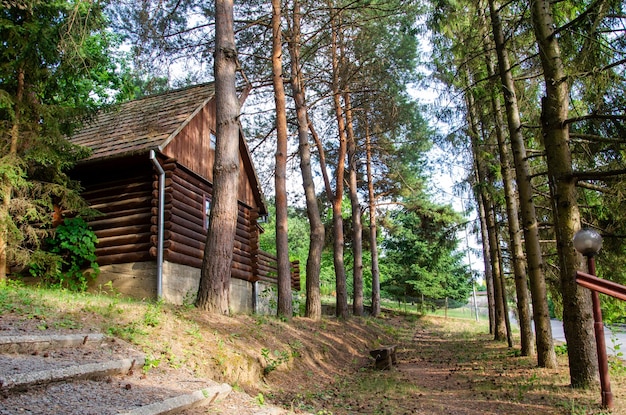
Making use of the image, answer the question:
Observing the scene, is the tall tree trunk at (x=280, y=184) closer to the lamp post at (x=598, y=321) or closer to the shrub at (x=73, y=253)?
the shrub at (x=73, y=253)

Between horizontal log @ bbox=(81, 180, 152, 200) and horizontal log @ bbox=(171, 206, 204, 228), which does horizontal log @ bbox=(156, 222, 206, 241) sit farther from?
horizontal log @ bbox=(81, 180, 152, 200)

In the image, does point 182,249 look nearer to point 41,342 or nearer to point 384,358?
point 384,358

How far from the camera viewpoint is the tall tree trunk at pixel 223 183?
27.8 ft

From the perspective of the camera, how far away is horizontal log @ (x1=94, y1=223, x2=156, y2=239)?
11.9 meters

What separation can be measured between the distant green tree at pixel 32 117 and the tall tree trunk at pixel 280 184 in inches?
192

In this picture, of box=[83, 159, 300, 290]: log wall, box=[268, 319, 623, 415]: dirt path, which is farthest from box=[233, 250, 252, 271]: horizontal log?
box=[268, 319, 623, 415]: dirt path

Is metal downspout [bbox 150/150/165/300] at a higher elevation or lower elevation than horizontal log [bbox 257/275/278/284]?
higher

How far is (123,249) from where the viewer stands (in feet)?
39.0

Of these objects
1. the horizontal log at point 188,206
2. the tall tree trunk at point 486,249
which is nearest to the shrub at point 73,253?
the horizontal log at point 188,206

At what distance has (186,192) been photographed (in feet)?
43.4

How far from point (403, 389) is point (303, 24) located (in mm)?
12128

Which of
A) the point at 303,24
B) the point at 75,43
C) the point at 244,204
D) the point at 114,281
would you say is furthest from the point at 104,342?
the point at 303,24

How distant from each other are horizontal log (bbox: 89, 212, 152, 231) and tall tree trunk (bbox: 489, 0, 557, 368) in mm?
8951

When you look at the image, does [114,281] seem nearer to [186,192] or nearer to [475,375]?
[186,192]
